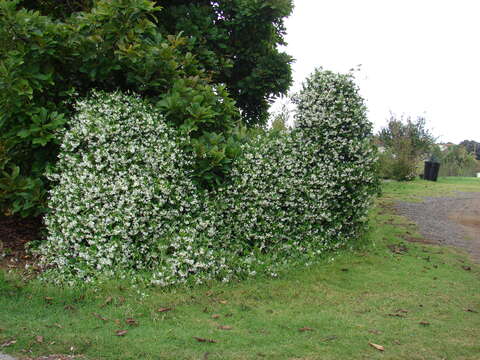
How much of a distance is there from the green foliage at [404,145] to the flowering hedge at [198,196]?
1376 centimetres

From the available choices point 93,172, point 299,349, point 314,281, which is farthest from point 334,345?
point 93,172

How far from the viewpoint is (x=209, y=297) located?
17.2ft

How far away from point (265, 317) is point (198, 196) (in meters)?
2.12

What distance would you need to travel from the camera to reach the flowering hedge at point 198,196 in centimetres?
556

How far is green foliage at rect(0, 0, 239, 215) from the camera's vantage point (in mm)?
6125

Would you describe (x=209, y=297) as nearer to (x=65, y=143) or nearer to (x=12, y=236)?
(x=65, y=143)

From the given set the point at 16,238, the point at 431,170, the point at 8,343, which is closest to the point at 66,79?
the point at 16,238

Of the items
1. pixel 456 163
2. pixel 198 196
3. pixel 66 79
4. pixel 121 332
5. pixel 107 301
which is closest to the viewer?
pixel 121 332

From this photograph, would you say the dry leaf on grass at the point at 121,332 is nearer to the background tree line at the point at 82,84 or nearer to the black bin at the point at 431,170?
the background tree line at the point at 82,84

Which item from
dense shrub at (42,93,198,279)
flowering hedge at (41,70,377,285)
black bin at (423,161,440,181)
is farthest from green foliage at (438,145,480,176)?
dense shrub at (42,93,198,279)

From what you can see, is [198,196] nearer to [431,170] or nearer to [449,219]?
[449,219]

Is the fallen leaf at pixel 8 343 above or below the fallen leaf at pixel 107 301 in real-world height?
below

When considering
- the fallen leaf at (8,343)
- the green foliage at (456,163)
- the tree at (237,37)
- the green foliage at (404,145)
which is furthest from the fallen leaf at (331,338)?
the green foliage at (456,163)

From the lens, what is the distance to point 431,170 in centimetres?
2233
